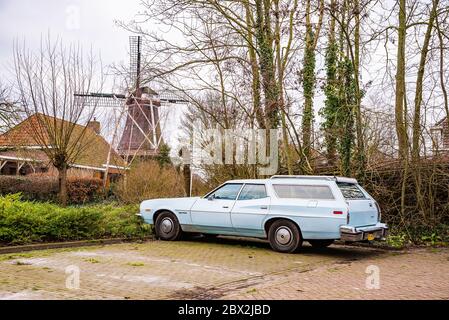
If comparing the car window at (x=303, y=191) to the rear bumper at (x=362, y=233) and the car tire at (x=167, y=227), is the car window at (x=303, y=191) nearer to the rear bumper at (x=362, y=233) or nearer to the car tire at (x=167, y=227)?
the rear bumper at (x=362, y=233)

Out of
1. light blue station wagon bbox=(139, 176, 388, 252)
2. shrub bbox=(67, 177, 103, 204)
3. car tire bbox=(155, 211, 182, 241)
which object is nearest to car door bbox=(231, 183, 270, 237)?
light blue station wagon bbox=(139, 176, 388, 252)

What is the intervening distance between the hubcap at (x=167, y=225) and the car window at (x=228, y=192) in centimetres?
138

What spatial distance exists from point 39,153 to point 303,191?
23.0 meters

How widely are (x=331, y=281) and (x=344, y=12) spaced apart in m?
8.59

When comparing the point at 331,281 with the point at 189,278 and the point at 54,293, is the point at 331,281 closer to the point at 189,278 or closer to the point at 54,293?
the point at 189,278

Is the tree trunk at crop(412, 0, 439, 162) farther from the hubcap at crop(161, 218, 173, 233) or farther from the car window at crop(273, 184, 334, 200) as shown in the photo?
the hubcap at crop(161, 218, 173, 233)

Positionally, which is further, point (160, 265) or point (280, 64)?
point (280, 64)

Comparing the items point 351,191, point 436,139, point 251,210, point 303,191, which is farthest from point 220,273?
point 436,139

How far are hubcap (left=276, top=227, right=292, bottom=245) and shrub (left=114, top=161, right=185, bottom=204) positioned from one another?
1234 centimetres

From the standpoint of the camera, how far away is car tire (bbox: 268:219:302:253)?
34.1 feet

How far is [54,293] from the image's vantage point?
6.15 metres
